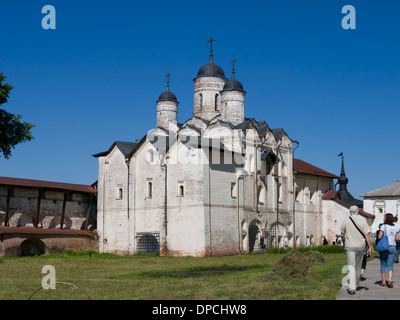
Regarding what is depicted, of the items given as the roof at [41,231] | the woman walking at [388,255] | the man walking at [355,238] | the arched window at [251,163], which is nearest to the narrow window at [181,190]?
the arched window at [251,163]

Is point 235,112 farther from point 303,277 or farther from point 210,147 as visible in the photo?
point 303,277

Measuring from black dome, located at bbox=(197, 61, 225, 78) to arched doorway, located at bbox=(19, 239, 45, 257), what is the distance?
15374mm

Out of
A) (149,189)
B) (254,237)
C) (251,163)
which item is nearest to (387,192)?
(254,237)

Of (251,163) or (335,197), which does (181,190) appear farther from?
(335,197)

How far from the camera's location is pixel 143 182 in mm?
36281

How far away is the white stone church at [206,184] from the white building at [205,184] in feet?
0.19

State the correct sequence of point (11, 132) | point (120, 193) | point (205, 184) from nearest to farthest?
point (11, 132) < point (205, 184) < point (120, 193)

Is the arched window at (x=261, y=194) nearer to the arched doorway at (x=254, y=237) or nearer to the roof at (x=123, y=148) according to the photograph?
the arched doorway at (x=254, y=237)

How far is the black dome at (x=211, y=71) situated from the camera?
4041 cm

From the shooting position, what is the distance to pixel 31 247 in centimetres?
3469

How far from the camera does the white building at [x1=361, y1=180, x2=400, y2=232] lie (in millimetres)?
44500

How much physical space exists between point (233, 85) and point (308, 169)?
10.7m
